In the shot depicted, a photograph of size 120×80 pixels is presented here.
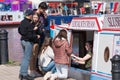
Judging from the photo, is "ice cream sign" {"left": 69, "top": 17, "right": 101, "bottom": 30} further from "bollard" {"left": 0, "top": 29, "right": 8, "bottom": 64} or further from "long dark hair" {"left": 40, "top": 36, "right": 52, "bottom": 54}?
"bollard" {"left": 0, "top": 29, "right": 8, "bottom": 64}

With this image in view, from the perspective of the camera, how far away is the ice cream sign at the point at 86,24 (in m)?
8.56

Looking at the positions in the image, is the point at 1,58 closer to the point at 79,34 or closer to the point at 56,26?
the point at 56,26

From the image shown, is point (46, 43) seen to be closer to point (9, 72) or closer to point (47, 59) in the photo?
point (47, 59)

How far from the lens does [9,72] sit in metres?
10.7

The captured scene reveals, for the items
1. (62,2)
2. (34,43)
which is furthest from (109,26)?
(62,2)

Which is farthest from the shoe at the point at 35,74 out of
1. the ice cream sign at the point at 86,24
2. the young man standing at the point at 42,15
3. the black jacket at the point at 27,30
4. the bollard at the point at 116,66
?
→ the bollard at the point at 116,66

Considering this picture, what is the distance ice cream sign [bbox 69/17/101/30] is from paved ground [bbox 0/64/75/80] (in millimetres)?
1561

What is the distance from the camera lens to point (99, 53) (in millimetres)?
8430

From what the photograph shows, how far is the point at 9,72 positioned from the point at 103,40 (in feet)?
11.0

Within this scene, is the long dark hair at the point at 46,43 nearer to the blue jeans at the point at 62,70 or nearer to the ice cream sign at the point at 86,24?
the ice cream sign at the point at 86,24

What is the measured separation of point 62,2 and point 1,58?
3549cm

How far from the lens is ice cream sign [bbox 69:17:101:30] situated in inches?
337

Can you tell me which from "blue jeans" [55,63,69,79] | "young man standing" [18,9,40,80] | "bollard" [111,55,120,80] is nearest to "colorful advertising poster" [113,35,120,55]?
"bollard" [111,55,120,80]

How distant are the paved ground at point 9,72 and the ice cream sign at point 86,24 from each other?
5.12ft
